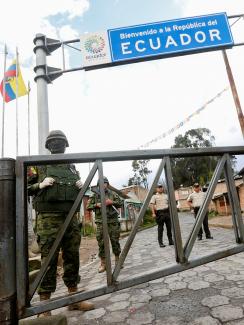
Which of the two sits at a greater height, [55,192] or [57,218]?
[55,192]

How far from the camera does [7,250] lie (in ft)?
5.21

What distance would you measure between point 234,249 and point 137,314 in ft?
3.56

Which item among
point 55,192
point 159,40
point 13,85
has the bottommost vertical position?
point 55,192

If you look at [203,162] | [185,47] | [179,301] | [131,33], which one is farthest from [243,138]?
[203,162]

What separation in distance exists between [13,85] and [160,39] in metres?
6.36

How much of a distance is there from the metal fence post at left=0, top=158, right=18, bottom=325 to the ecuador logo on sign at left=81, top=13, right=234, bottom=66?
174 inches

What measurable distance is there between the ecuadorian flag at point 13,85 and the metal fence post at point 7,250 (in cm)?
886

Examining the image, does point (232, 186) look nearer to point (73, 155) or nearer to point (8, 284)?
point (73, 155)

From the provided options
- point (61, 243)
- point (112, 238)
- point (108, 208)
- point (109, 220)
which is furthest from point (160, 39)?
point (61, 243)

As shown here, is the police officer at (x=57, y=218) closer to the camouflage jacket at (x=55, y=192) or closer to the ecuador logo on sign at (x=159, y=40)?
the camouflage jacket at (x=55, y=192)

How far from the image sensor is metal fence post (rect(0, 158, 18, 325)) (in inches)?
61.7

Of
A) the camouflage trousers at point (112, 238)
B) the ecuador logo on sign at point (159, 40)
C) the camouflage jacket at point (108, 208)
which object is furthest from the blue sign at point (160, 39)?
the camouflage trousers at point (112, 238)

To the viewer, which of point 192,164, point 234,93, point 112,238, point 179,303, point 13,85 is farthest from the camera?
point 192,164

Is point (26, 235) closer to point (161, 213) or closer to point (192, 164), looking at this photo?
point (161, 213)
